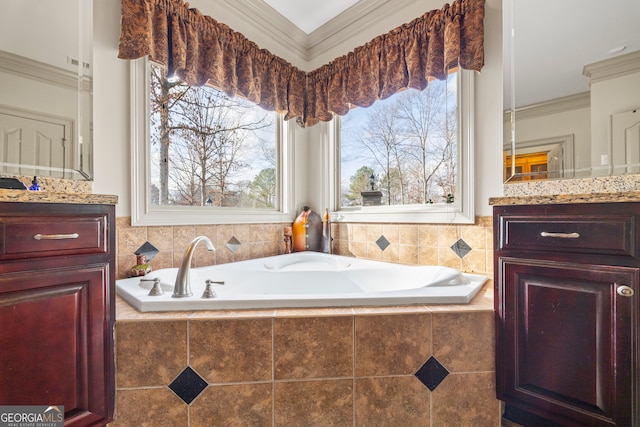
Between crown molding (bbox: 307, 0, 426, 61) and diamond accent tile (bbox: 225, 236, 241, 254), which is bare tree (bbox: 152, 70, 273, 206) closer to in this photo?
diamond accent tile (bbox: 225, 236, 241, 254)

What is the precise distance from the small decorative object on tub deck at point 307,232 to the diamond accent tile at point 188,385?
1429mm

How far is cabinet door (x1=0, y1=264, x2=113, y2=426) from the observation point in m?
0.79

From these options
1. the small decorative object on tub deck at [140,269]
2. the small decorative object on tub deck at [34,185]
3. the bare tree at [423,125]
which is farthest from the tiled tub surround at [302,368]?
the bare tree at [423,125]

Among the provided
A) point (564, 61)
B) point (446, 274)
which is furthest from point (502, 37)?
point (446, 274)

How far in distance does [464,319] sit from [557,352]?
12.2 inches

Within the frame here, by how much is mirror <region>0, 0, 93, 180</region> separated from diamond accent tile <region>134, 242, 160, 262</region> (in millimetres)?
462

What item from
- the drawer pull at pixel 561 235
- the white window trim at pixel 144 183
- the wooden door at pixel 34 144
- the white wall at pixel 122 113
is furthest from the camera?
the white window trim at pixel 144 183

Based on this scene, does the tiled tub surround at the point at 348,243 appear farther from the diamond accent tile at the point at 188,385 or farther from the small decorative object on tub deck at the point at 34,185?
the diamond accent tile at the point at 188,385

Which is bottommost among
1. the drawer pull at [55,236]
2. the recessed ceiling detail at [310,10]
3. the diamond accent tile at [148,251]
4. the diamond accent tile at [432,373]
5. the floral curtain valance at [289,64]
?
the diamond accent tile at [432,373]

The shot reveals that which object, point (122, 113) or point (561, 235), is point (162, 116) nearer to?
point (122, 113)

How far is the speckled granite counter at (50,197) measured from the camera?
2.55 ft

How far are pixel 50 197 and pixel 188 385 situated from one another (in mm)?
773

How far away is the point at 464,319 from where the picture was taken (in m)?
1.05

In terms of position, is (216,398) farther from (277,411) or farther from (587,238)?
(587,238)
